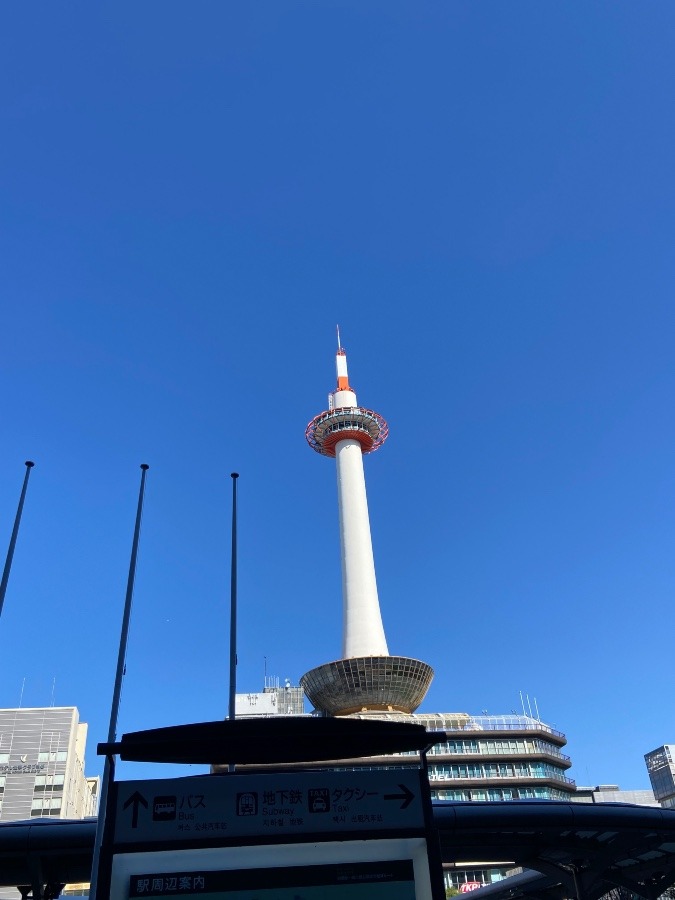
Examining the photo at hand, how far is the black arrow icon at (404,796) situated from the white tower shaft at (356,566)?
72394 millimetres

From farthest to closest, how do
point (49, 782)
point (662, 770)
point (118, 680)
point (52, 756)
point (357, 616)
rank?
point (662, 770) < point (52, 756) < point (49, 782) < point (357, 616) < point (118, 680)

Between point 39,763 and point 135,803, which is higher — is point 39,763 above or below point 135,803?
above

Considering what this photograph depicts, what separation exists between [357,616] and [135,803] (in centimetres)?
7517

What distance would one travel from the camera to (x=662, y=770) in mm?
132500

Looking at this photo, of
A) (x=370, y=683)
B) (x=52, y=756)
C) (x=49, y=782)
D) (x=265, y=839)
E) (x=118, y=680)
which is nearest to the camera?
(x=265, y=839)

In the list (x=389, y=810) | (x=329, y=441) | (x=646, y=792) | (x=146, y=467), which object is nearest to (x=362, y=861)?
(x=389, y=810)

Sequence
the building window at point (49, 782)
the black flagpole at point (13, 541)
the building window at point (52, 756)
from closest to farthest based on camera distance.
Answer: the black flagpole at point (13, 541) → the building window at point (49, 782) → the building window at point (52, 756)

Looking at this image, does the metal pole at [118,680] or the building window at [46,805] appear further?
the building window at [46,805]

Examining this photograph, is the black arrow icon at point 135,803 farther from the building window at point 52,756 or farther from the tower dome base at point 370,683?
the building window at point 52,756

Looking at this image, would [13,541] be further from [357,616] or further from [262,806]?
[357,616]

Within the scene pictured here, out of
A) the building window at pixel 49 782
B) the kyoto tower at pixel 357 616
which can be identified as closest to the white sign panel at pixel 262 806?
the kyoto tower at pixel 357 616

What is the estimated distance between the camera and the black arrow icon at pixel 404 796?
848 cm

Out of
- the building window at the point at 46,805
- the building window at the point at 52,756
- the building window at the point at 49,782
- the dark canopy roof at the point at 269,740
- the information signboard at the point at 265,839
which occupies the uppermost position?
the building window at the point at 52,756

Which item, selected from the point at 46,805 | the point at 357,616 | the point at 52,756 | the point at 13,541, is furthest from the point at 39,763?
the point at 13,541
